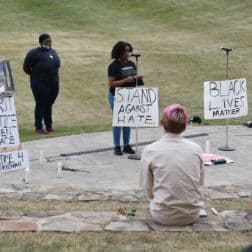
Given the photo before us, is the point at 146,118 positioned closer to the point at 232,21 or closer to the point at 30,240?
the point at 30,240

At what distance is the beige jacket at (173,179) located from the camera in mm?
5965

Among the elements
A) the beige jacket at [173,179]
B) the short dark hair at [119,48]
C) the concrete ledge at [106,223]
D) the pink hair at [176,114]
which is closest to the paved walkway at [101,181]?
the concrete ledge at [106,223]

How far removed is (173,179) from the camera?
19.5ft

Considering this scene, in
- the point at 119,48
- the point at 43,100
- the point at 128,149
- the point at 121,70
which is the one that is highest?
the point at 119,48

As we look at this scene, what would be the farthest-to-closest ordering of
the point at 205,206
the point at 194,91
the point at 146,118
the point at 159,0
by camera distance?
the point at 159,0
the point at 194,91
the point at 146,118
the point at 205,206

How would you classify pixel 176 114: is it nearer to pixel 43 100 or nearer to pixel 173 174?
pixel 173 174

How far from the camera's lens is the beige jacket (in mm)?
5965


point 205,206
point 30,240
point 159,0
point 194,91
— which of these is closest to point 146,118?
point 205,206

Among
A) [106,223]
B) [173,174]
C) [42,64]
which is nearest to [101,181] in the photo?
[106,223]

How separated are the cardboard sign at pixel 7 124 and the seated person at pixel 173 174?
2.37 metres

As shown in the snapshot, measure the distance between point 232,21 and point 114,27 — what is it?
4892 millimetres

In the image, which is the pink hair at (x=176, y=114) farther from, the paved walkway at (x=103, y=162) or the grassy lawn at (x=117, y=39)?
the grassy lawn at (x=117, y=39)

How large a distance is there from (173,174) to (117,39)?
68.6ft

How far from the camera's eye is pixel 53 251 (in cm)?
541
